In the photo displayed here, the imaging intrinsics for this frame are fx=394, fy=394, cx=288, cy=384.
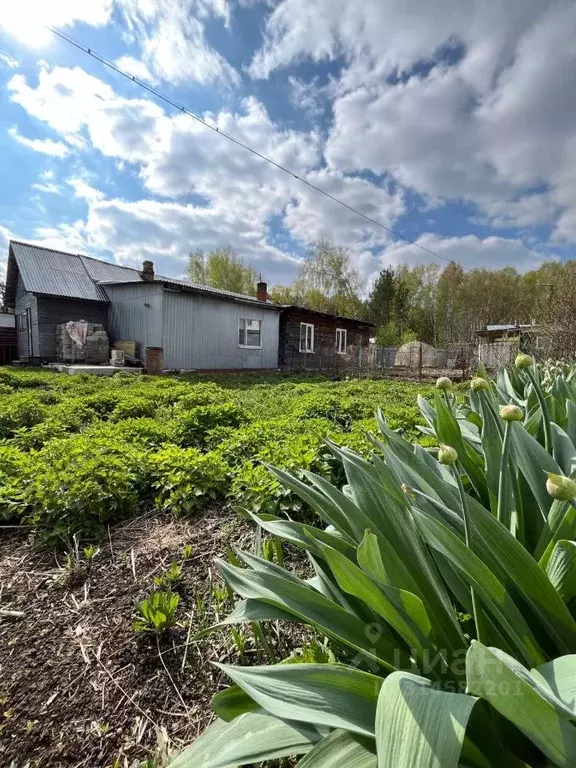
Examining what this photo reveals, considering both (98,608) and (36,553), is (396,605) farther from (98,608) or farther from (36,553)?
(36,553)

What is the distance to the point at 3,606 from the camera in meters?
1.55

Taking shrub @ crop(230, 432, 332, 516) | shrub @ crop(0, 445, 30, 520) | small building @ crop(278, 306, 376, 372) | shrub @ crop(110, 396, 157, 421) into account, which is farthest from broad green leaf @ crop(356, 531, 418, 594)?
small building @ crop(278, 306, 376, 372)

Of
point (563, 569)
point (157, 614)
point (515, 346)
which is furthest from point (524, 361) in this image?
point (515, 346)

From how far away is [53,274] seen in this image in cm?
1512

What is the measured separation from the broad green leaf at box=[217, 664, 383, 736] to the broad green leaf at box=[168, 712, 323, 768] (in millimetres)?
122

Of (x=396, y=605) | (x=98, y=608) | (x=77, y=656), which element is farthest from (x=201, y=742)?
(x=98, y=608)

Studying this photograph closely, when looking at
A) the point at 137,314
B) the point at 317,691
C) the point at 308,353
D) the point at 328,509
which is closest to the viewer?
the point at 317,691

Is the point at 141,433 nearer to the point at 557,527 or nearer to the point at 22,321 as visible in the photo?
the point at 557,527

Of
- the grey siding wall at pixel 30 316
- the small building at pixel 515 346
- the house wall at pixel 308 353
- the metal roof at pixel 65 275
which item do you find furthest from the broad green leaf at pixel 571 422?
the grey siding wall at pixel 30 316

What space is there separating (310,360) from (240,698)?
17.2 meters

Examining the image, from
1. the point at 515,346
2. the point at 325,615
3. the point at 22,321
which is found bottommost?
the point at 325,615

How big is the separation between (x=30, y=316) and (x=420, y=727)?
687 inches

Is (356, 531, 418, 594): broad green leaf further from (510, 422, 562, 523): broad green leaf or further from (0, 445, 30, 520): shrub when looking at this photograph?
(0, 445, 30, 520): shrub

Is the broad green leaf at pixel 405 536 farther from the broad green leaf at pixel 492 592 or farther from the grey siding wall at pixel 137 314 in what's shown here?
the grey siding wall at pixel 137 314
